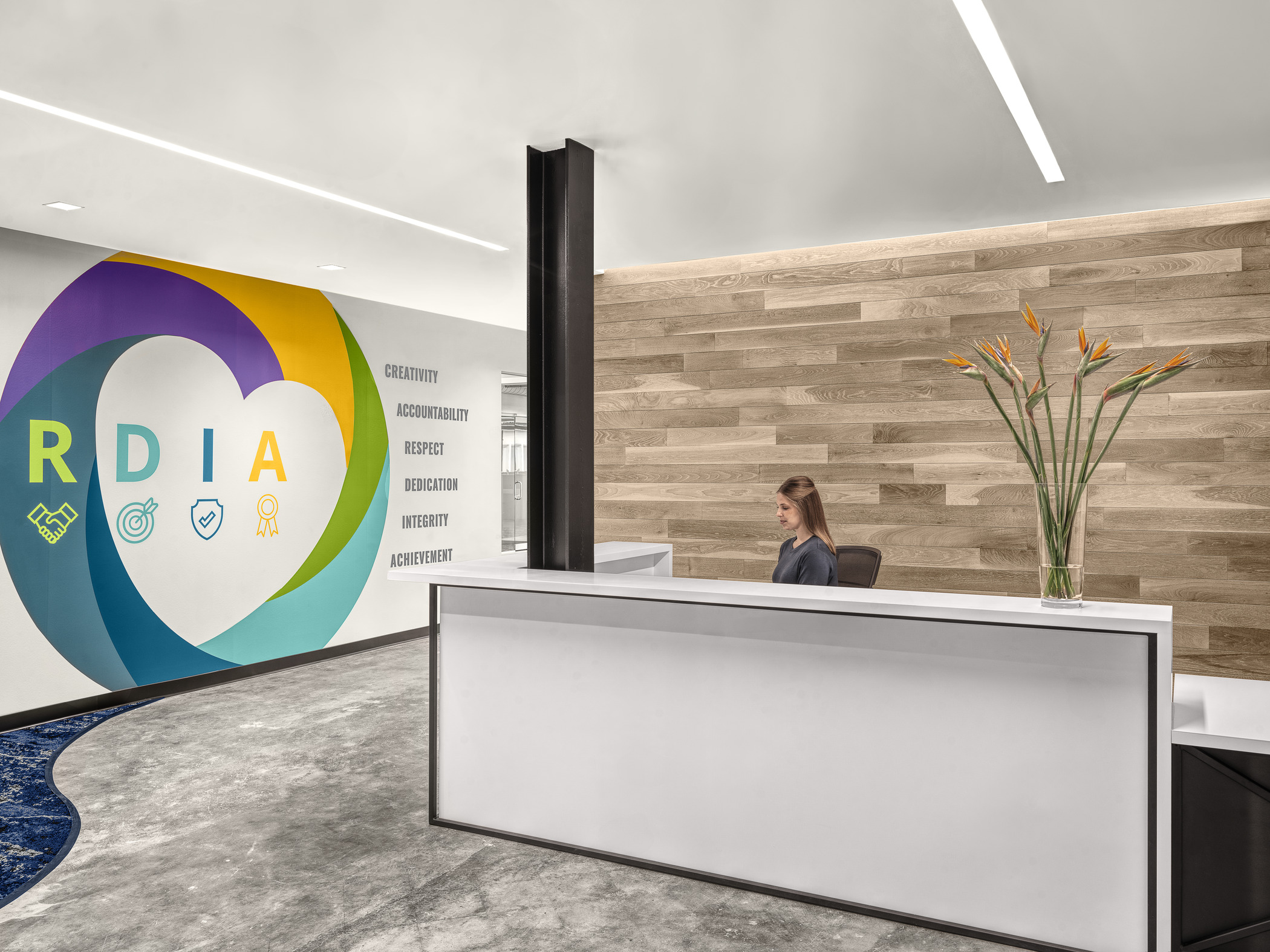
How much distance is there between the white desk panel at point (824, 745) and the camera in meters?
2.64

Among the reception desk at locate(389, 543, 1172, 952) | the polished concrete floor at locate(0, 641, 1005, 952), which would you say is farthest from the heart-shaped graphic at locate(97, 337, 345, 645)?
the reception desk at locate(389, 543, 1172, 952)

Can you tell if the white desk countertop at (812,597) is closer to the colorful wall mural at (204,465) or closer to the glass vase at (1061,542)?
the glass vase at (1061,542)

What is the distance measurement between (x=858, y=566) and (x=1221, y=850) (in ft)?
8.24

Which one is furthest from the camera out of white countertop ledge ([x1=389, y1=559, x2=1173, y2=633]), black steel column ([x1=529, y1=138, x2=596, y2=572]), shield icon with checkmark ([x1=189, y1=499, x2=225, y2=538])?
shield icon with checkmark ([x1=189, y1=499, x2=225, y2=538])

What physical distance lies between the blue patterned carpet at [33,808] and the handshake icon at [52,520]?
1.16 meters

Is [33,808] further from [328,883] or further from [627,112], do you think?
[627,112]

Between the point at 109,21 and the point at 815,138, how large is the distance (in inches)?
105

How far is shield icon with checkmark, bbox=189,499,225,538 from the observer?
6184 millimetres

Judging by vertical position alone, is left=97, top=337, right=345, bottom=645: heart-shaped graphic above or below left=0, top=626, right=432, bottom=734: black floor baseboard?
above

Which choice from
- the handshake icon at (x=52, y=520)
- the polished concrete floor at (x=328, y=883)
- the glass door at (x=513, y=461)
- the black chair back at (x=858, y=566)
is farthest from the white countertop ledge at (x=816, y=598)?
the glass door at (x=513, y=461)

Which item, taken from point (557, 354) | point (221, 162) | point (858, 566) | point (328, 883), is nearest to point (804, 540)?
point (858, 566)

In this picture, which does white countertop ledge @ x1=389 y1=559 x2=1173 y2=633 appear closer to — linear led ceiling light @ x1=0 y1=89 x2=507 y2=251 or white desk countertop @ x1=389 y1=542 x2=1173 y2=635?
white desk countertop @ x1=389 y1=542 x2=1173 y2=635

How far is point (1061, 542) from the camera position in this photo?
2.73m

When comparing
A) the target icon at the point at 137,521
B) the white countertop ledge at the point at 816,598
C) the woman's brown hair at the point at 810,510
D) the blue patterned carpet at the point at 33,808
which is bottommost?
the blue patterned carpet at the point at 33,808
